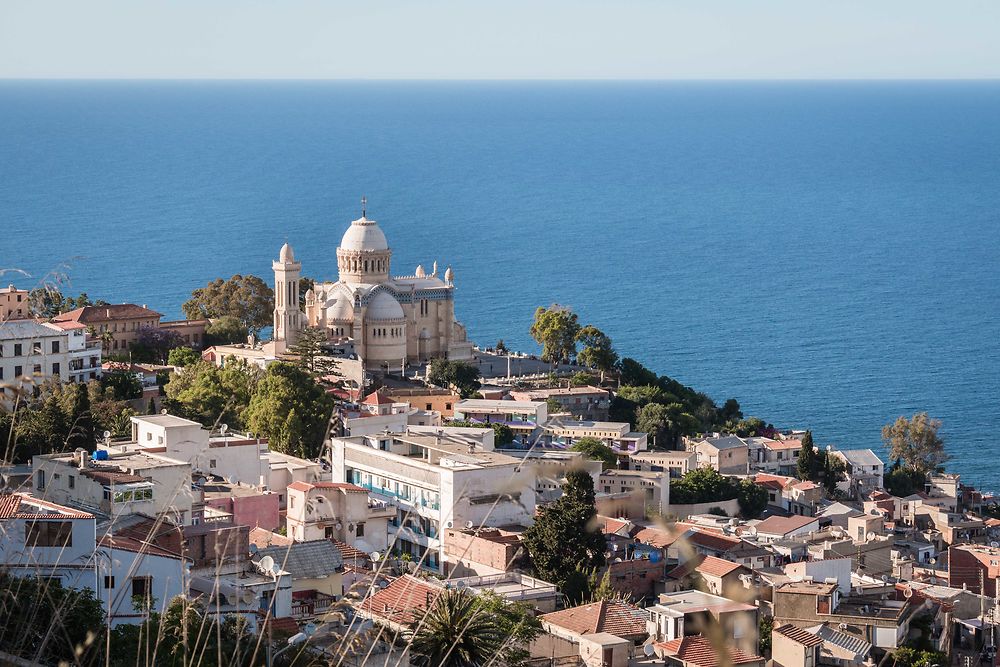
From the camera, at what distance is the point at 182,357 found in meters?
39.1

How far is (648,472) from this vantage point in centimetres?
3177

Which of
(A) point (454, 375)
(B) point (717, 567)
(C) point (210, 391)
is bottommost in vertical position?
(B) point (717, 567)

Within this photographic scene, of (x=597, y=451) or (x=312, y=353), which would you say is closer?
(x=597, y=451)

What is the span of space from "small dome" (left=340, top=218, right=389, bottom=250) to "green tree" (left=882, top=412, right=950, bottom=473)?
43.3ft

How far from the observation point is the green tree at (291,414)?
31.2 m

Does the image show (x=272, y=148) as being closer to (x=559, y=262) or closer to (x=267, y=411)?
(x=559, y=262)

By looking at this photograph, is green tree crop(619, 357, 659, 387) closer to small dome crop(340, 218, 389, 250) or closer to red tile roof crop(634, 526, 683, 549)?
small dome crop(340, 218, 389, 250)

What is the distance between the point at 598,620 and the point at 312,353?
66.4ft

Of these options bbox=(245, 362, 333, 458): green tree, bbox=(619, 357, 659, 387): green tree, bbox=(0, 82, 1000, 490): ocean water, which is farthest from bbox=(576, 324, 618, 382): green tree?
bbox=(245, 362, 333, 458): green tree

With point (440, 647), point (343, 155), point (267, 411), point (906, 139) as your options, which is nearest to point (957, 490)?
point (267, 411)

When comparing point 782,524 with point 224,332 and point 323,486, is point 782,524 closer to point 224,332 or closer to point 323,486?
point 323,486

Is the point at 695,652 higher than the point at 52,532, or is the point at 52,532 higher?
the point at 52,532

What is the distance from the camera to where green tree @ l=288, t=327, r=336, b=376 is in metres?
38.1

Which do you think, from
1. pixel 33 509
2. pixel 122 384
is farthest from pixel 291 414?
pixel 33 509
